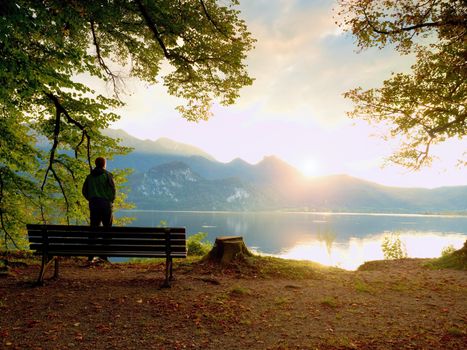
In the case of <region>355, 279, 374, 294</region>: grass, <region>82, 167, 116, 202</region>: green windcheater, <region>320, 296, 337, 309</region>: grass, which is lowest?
<region>355, 279, 374, 294</region>: grass

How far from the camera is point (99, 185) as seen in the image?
8375 millimetres

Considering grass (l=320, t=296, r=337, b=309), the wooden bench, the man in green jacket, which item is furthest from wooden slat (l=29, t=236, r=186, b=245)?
grass (l=320, t=296, r=337, b=309)

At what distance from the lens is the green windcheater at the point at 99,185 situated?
27.3 ft

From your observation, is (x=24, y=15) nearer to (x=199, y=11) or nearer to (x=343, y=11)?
(x=199, y=11)

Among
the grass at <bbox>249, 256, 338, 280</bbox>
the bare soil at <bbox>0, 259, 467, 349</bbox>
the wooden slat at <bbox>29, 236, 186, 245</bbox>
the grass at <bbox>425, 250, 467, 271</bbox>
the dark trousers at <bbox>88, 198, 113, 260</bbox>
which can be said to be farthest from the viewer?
the grass at <bbox>425, 250, 467, 271</bbox>

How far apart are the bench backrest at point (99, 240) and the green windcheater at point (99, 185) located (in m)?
1.51

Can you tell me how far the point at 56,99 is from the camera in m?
8.88

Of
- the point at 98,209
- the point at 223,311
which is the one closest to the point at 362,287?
the point at 223,311

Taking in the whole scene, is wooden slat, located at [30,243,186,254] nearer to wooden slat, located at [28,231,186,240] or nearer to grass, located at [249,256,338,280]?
wooden slat, located at [28,231,186,240]

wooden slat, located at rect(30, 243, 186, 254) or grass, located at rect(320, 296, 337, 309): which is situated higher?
wooden slat, located at rect(30, 243, 186, 254)

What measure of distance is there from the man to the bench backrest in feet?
4.36

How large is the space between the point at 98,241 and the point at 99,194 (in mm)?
1720

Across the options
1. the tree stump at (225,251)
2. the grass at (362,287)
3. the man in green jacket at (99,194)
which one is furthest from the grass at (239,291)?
the man in green jacket at (99,194)

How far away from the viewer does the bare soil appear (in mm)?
4766
